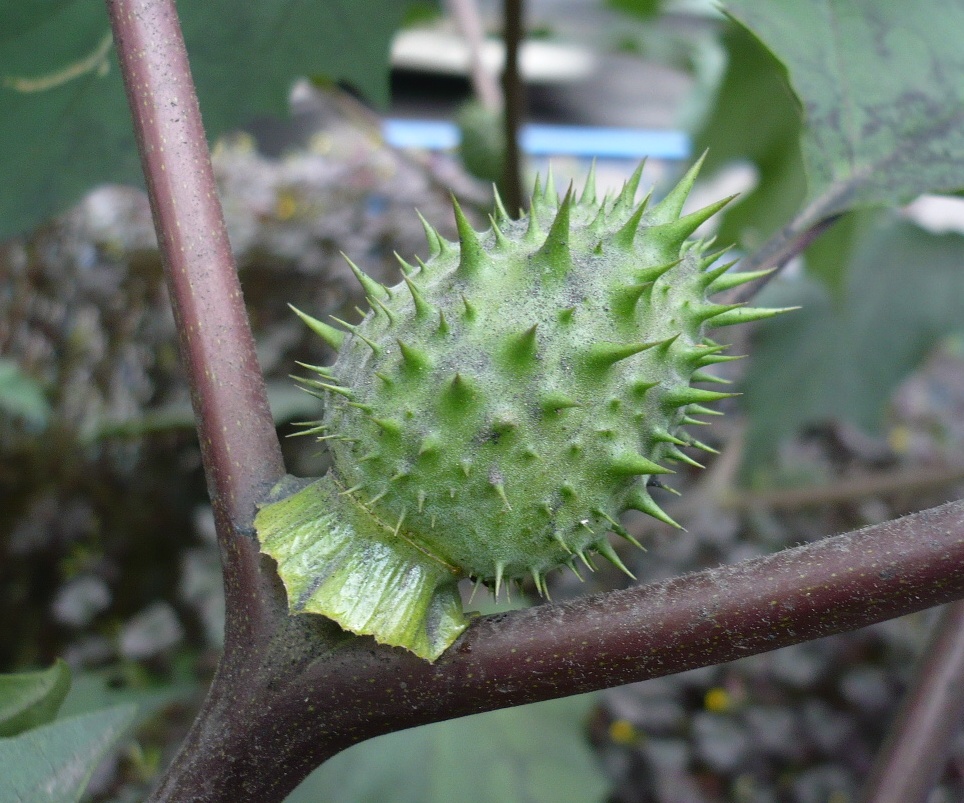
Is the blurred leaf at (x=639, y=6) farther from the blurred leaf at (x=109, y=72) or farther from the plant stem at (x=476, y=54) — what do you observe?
the blurred leaf at (x=109, y=72)

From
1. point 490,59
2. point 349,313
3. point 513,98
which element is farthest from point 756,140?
point 490,59

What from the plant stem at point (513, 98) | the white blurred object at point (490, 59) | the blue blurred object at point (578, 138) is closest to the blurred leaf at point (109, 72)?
the plant stem at point (513, 98)

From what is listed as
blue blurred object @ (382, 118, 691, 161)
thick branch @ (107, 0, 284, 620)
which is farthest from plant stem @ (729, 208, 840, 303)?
blue blurred object @ (382, 118, 691, 161)

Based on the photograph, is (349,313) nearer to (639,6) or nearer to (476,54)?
(476,54)

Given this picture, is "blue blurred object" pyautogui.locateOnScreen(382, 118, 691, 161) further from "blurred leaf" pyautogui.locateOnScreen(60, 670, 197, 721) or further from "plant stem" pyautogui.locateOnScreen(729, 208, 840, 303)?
"plant stem" pyautogui.locateOnScreen(729, 208, 840, 303)

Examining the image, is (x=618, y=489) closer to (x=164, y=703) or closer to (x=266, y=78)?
(x=266, y=78)
